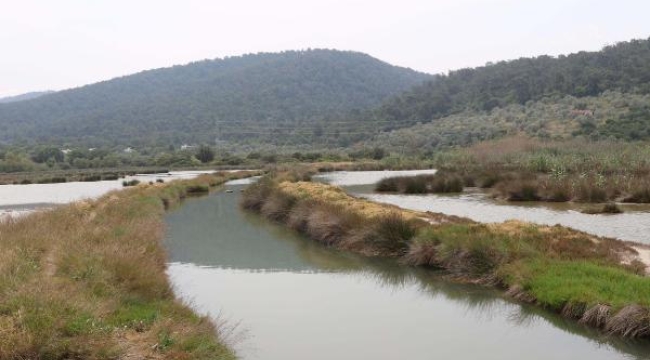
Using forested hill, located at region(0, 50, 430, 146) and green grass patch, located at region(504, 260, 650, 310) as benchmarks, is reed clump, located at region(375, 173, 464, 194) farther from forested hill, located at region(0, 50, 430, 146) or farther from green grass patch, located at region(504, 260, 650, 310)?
forested hill, located at region(0, 50, 430, 146)

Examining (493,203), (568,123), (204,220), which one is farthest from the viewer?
(568,123)

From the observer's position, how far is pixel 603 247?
15.1 m

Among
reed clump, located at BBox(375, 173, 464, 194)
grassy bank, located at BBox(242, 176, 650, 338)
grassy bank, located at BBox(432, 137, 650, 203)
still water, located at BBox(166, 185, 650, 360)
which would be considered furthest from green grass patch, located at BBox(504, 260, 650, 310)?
reed clump, located at BBox(375, 173, 464, 194)

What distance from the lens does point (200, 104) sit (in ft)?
577

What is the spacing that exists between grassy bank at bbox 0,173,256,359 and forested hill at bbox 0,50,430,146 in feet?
450

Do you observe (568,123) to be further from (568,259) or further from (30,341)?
(30,341)

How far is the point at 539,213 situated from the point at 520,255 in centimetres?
1287

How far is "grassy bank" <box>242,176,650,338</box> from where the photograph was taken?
11.0 meters

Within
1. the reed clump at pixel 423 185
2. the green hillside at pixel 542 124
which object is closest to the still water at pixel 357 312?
the reed clump at pixel 423 185

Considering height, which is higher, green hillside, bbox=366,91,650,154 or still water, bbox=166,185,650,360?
green hillside, bbox=366,91,650,154

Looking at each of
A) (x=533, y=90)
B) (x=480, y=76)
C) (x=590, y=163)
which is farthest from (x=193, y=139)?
(x=590, y=163)

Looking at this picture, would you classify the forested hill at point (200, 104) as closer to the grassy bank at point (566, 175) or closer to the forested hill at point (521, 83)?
the forested hill at point (521, 83)

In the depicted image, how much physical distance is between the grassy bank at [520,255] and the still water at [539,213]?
13.2 feet

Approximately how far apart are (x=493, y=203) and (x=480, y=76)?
120494 mm
